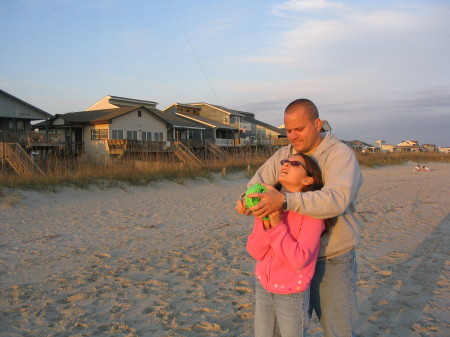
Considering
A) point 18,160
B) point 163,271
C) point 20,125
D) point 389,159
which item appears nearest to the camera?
point 163,271

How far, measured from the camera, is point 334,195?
1.95 m

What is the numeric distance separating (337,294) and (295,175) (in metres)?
0.70

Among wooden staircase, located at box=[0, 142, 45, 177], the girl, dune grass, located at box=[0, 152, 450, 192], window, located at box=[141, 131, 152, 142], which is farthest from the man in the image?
window, located at box=[141, 131, 152, 142]

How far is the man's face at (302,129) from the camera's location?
221cm

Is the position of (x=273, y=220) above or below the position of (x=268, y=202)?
below

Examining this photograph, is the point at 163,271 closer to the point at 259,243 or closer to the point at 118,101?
the point at 259,243

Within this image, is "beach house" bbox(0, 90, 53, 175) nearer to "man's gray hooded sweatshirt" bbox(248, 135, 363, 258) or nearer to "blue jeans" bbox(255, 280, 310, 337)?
"blue jeans" bbox(255, 280, 310, 337)

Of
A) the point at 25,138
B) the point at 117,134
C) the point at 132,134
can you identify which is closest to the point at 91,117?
the point at 117,134

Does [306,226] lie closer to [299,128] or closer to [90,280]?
[299,128]

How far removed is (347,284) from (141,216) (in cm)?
838

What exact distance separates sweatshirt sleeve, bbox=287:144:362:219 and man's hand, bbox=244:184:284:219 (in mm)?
51

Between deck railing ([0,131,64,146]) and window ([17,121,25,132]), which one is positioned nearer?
deck railing ([0,131,64,146])

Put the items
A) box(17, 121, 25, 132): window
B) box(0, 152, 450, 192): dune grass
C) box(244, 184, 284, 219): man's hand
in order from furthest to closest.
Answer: box(17, 121, 25, 132): window → box(0, 152, 450, 192): dune grass → box(244, 184, 284, 219): man's hand

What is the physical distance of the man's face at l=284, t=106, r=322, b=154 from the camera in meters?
2.21
